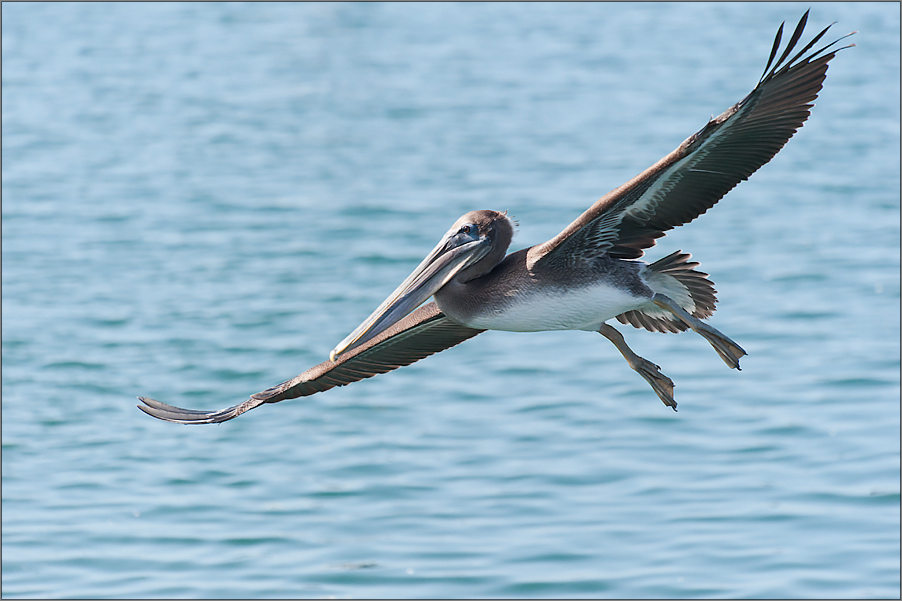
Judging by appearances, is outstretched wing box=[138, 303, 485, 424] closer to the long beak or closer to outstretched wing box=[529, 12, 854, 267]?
the long beak

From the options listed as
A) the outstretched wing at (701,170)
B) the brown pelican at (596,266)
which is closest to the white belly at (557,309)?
the brown pelican at (596,266)

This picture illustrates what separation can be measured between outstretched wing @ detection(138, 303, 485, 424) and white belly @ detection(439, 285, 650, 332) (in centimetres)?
67

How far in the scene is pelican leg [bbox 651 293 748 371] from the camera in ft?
20.9

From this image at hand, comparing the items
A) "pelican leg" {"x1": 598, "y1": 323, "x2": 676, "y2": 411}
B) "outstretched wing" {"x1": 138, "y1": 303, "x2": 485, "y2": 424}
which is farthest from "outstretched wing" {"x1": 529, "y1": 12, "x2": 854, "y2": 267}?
"outstretched wing" {"x1": 138, "y1": 303, "x2": 485, "y2": 424}

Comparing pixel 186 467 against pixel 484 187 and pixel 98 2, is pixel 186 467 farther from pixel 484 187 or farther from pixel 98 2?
pixel 98 2

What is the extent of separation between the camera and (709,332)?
6.39 metres

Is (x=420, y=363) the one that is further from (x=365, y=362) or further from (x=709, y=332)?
(x=709, y=332)

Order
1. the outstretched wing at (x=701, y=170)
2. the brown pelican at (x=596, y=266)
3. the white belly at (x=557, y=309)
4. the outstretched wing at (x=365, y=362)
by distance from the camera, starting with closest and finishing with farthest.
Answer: the outstretched wing at (x=701, y=170), the brown pelican at (x=596, y=266), the white belly at (x=557, y=309), the outstretched wing at (x=365, y=362)

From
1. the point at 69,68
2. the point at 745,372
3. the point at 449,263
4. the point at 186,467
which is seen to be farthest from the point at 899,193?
the point at 69,68

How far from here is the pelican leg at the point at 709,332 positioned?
637cm

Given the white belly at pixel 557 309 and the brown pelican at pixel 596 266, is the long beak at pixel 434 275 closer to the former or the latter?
the brown pelican at pixel 596 266

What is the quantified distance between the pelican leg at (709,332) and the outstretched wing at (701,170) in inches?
11.1

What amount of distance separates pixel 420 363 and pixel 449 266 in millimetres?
7875

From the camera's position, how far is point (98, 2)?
32.4 meters
